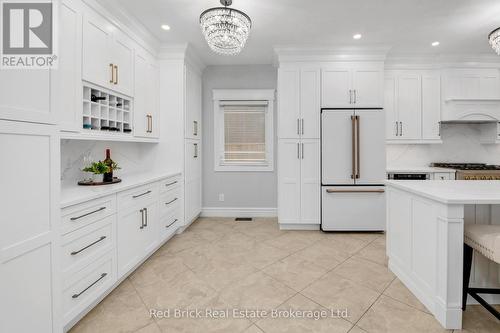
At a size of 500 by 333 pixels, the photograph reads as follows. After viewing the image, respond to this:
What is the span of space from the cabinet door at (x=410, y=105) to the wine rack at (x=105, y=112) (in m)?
4.06

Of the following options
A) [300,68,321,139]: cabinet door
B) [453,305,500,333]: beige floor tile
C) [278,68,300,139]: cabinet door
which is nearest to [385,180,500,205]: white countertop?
[453,305,500,333]: beige floor tile

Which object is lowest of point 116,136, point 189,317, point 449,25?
point 189,317

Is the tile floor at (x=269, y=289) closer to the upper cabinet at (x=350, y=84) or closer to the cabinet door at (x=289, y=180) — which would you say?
the cabinet door at (x=289, y=180)

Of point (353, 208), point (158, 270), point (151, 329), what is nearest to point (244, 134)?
point (353, 208)

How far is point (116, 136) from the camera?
101 inches

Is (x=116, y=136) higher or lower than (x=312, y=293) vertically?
higher

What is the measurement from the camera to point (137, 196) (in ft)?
7.80

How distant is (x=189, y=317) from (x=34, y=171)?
4.57ft

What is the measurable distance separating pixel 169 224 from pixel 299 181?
1.94 meters

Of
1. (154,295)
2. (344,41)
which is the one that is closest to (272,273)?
(154,295)

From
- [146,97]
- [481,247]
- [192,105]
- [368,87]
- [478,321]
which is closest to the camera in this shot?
[481,247]

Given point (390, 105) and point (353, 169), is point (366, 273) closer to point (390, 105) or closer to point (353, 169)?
point (353, 169)

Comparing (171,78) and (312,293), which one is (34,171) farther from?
(171,78)

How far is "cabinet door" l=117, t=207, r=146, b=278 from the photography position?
2123mm
